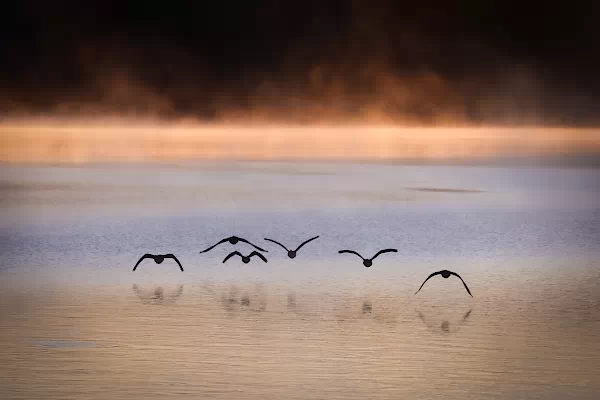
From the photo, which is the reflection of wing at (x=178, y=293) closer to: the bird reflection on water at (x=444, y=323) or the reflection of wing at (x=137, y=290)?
the reflection of wing at (x=137, y=290)

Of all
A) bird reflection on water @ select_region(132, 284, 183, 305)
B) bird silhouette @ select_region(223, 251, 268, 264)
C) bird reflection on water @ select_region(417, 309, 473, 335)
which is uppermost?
bird silhouette @ select_region(223, 251, 268, 264)

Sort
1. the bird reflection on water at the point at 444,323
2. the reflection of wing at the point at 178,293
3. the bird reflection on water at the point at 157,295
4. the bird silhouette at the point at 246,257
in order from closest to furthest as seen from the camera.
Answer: the bird reflection on water at the point at 444,323, the bird reflection on water at the point at 157,295, the reflection of wing at the point at 178,293, the bird silhouette at the point at 246,257

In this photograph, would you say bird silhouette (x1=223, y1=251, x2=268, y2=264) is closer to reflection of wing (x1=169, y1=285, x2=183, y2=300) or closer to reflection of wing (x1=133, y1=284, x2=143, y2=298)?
reflection of wing (x1=169, y1=285, x2=183, y2=300)

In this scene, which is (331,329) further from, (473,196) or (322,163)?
(322,163)

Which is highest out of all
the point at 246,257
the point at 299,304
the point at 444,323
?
the point at 246,257

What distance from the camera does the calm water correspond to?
13625 mm

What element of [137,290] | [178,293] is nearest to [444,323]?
[178,293]

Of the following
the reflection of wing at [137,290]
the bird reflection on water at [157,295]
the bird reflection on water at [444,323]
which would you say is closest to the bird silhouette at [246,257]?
the bird reflection on water at [157,295]

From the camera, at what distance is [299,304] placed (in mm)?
18391

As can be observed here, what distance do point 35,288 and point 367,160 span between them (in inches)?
2266

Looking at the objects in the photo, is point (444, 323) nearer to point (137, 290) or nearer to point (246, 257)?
point (137, 290)

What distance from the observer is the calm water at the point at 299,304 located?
13625 mm

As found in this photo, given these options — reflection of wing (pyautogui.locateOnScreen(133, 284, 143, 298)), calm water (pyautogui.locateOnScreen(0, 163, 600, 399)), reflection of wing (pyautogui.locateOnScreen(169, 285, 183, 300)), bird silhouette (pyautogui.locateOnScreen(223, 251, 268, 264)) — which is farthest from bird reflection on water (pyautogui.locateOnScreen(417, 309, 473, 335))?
bird silhouette (pyautogui.locateOnScreen(223, 251, 268, 264))

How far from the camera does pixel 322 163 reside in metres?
71.2
